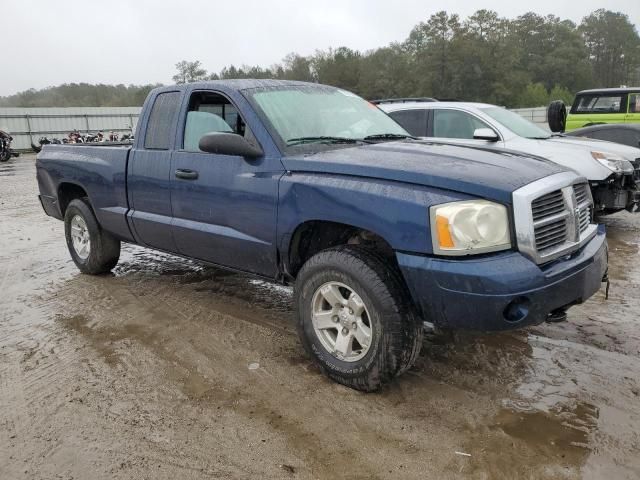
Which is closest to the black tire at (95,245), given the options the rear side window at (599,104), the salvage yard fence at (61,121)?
the rear side window at (599,104)

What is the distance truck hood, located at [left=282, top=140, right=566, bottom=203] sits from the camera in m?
2.87

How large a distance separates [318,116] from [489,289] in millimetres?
1977

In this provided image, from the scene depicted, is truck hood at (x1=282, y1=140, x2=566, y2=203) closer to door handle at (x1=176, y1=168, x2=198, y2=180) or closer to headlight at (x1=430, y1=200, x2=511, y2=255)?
headlight at (x1=430, y1=200, x2=511, y2=255)

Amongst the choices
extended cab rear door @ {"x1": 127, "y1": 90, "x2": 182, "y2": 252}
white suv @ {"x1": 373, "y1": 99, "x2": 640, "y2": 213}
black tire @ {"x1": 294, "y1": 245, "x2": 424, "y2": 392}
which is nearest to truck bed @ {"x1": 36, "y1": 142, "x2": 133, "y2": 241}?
extended cab rear door @ {"x1": 127, "y1": 90, "x2": 182, "y2": 252}

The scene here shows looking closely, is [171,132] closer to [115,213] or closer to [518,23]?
[115,213]

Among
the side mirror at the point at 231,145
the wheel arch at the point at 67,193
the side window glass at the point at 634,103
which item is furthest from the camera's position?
the side window glass at the point at 634,103

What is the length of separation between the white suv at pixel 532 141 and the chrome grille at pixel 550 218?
3220mm

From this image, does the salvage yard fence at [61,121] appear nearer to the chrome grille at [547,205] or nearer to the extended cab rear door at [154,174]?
the extended cab rear door at [154,174]

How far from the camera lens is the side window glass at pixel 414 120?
7.75m

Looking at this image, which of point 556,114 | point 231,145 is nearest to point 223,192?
point 231,145

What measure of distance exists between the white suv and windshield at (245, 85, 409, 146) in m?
2.21

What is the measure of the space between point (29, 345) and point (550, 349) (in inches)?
152

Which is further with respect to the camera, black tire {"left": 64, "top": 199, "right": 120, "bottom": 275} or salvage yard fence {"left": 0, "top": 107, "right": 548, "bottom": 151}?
salvage yard fence {"left": 0, "top": 107, "right": 548, "bottom": 151}

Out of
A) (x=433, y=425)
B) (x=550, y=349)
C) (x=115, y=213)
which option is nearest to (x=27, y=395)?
(x=115, y=213)
